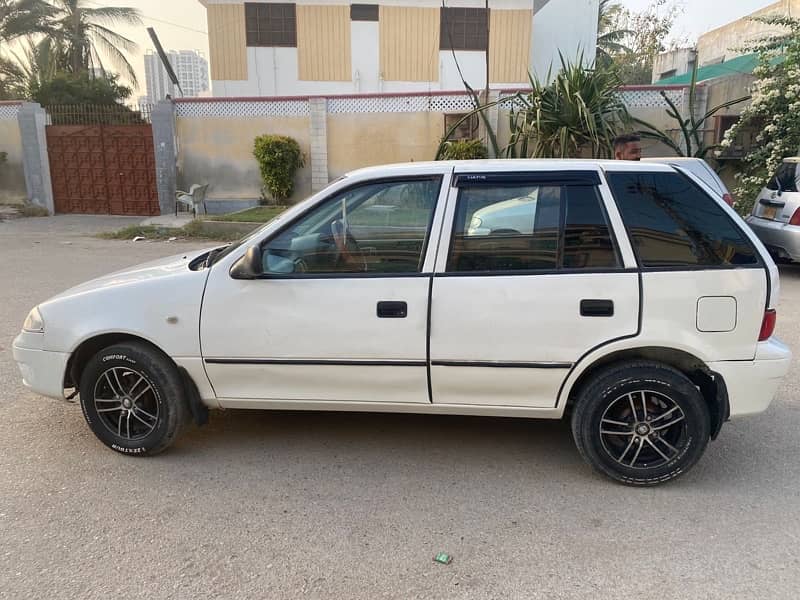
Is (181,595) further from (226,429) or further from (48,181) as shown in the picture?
(48,181)

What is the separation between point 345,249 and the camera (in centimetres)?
339

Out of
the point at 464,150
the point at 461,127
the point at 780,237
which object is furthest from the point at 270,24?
the point at 780,237

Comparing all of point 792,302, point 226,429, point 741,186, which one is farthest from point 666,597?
point 741,186

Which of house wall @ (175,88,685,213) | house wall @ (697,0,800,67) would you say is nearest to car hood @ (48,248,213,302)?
house wall @ (175,88,685,213)

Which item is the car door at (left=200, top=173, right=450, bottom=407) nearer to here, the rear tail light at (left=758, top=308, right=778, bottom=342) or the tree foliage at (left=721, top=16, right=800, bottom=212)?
the rear tail light at (left=758, top=308, right=778, bottom=342)

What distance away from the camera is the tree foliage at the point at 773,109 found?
33.3 ft

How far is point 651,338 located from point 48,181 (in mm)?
17867

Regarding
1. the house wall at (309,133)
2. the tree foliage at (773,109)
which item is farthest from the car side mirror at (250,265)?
the house wall at (309,133)

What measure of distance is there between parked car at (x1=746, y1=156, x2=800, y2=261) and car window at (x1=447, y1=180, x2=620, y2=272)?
6222mm

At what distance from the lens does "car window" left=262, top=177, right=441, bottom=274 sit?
332cm

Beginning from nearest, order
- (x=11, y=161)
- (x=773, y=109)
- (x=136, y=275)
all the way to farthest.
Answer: (x=136, y=275) → (x=773, y=109) → (x=11, y=161)

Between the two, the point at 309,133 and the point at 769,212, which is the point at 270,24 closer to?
the point at 309,133

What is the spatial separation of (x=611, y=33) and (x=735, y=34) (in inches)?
349

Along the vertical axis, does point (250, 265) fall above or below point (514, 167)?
below
